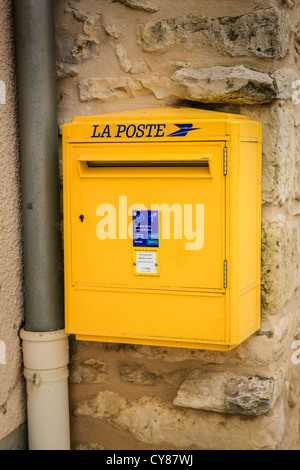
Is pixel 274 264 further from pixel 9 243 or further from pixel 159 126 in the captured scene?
pixel 9 243

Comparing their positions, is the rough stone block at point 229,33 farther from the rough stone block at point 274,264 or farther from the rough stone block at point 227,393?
the rough stone block at point 227,393

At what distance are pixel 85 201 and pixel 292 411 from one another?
158cm

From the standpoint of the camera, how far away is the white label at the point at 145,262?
250 cm

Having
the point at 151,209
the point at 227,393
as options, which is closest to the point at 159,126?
the point at 151,209

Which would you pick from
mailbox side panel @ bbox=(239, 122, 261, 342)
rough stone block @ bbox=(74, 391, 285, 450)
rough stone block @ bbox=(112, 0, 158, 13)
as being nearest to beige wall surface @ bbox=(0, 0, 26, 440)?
rough stone block @ bbox=(74, 391, 285, 450)

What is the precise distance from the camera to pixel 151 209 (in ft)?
8.18

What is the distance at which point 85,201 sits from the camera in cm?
258

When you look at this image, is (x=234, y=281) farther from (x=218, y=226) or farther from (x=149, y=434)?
(x=149, y=434)

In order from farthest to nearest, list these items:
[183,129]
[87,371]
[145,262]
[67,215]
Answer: [87,371] → [67,215] → [145,262] → [183,129]

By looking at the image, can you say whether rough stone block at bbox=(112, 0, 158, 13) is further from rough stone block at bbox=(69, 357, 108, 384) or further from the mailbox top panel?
rough stone block at bbox=(69, 357, 108, 384)

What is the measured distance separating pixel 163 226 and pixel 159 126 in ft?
1.33

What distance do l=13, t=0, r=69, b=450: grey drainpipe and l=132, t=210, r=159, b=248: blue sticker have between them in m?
0.49

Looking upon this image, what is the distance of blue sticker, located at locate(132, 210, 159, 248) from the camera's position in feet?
8.17

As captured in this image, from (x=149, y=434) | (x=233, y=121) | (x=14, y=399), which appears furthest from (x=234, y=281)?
(x=14, y=399)
